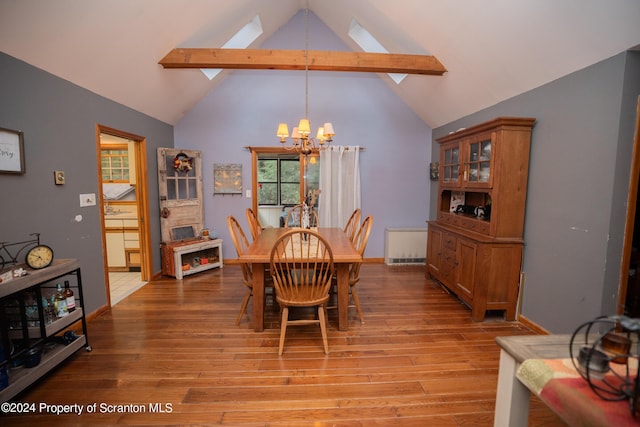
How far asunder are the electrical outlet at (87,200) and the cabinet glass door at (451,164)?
3.86m

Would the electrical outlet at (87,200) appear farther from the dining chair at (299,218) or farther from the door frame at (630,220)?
the door frame at (630,220)

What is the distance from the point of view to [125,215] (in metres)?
4.06

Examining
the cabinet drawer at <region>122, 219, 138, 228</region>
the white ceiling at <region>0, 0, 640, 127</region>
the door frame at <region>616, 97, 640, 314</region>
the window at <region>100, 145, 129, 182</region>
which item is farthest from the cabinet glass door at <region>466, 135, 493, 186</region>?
the window at <region>100, 145, 129, 182</region>

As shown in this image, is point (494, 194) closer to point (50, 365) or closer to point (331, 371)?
point (331, 371)

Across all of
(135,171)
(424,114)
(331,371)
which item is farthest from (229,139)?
(331,371)

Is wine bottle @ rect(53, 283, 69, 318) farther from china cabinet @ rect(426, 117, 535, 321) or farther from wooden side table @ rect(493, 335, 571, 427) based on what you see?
china cabinet @ rect(426, 117, 535, 321)

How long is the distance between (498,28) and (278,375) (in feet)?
10.5

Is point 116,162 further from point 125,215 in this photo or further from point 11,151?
point 11,151

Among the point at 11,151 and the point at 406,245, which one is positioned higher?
the point at 11,151

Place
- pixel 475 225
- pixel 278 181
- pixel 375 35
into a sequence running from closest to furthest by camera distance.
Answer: pixel 475 225, pixel 375 35, pixel 278 181

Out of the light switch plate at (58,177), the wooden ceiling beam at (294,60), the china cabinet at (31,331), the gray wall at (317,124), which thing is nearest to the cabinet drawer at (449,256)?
the gray wall at (317,124)

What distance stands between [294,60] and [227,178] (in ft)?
7.27

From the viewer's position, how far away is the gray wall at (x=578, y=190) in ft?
6.38

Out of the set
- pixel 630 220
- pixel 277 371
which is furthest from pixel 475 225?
pixel 277 371
